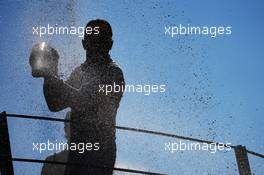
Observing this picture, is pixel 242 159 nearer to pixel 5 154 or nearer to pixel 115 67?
pixel 115 67

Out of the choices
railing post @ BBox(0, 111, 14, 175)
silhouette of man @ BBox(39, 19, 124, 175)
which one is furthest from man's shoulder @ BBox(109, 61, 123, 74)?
railing post @ BBox(0, 111, 14, 175)

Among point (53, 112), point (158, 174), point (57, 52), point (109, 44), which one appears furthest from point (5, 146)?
point (109, 44)

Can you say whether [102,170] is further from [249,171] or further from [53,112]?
[249,171]

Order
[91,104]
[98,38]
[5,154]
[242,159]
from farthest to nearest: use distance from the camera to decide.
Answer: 1. [242,159]
2. [98,38]
3. [91,104]
4. [5,154]

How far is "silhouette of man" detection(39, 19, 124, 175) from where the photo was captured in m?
2.19

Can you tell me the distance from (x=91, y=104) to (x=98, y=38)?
544 millimetres

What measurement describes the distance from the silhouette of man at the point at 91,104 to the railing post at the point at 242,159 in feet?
3.22

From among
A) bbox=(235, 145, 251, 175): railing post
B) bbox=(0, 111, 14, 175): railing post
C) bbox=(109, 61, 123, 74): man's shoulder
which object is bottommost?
bbox=(235, 145, 251, 175): railing post

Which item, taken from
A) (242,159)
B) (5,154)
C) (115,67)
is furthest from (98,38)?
(242,159)

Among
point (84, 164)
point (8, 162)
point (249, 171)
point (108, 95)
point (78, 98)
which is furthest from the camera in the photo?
point (249, 171)

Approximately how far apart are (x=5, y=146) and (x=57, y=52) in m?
0.70

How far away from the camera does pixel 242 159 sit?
8.97 ft

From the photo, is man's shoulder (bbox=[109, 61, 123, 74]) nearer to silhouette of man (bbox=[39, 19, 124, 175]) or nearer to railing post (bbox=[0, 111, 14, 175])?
silhouette of man (bbox=[39, 19, 124, 175])

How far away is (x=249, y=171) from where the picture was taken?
2.68 m
